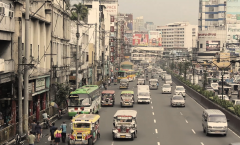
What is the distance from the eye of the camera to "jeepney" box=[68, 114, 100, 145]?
91.9 feet

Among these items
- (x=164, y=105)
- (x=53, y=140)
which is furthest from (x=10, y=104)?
(x=164, y=105)

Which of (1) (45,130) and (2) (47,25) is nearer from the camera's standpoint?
(1) (45,130)

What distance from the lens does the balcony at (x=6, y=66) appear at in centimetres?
3302

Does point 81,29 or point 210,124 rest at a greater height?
point 81,29

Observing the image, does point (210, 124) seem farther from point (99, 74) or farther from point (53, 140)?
point (99, 74)

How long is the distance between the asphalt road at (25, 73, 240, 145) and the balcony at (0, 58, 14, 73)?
5.90 m

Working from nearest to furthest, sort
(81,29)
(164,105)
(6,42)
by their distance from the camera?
(6,42) < (164,105) < (81,29)

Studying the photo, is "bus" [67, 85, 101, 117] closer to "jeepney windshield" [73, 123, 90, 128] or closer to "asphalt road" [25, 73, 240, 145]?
"asphalt road" [25, 73, 240, 145]

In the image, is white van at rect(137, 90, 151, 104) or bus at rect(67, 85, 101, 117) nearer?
bus at rect(67, 85, 101, 117)

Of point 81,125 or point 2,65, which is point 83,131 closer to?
point 81,125

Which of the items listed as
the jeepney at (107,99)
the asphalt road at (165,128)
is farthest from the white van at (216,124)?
the jeepney at (107,99)

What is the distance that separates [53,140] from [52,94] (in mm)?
23370

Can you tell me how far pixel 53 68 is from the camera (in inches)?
2096

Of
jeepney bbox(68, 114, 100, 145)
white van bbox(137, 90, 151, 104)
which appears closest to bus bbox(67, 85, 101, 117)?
jeepney bbox(68, 114, 100, 145)
